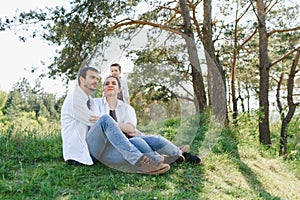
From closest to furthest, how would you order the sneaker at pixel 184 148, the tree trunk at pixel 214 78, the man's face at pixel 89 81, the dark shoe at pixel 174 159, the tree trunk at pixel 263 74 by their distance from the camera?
the man's face at pixel 89 81 → the dark shoe at pixel 174 159 → the sneaker at pixel 184 148 → the tree trunk at pixel 214 78 → the tree trunk at pixel 263 74

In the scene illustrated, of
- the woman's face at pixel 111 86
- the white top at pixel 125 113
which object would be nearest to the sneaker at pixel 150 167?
the white top at pixel 125 113

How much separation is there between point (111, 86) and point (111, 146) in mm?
557

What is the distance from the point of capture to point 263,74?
31.9ft

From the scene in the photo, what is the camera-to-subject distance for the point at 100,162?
13.7 ft

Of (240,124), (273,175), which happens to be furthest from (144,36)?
(240,124)

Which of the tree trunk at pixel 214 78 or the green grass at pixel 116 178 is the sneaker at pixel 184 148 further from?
the tree trunk at pixel 214 78

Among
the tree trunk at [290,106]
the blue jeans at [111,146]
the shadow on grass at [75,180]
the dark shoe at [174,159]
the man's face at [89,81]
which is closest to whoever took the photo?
the shadow on grass at [75,180]

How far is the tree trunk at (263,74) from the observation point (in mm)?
9680

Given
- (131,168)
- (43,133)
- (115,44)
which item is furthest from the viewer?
(43,133)

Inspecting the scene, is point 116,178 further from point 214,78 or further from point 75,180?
point 214,78

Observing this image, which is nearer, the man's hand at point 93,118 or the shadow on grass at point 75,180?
the shadow on grass at point 75,180

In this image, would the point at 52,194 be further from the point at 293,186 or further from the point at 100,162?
the point at 293,186

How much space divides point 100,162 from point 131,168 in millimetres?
411

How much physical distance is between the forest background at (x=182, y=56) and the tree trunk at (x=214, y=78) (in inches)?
0.8
